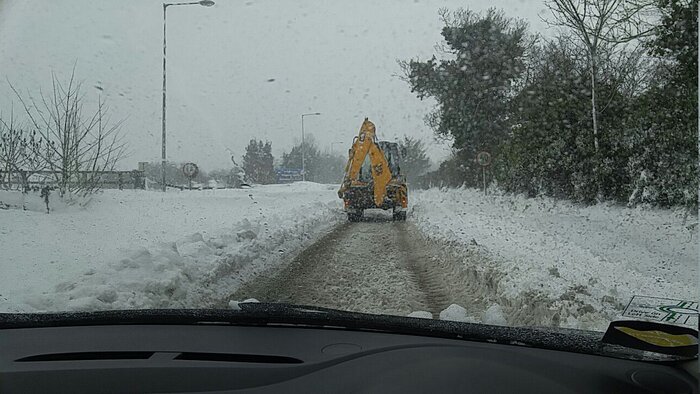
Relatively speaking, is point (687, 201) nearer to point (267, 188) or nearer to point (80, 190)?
point (267, 188)

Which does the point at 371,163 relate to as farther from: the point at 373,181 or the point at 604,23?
the point at 604,23

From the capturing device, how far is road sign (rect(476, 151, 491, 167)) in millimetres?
9203

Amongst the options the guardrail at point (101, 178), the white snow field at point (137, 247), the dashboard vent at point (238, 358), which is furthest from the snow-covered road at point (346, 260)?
the dashboard vent at point (238, 358)

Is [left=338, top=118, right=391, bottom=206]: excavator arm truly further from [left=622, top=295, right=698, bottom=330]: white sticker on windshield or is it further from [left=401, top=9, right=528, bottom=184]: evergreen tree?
[left=622, top=295, right=698, bottom=330]: white sticker on windshield

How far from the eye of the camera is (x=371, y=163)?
9711 millimetres

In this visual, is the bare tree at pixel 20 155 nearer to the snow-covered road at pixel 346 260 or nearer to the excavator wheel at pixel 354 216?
the snow-covered road at pixel 346 260

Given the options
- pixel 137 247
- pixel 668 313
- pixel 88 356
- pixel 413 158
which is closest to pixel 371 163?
pixel 413 158

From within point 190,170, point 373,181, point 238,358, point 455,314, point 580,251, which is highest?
point 190,170

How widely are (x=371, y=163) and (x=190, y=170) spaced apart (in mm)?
3731

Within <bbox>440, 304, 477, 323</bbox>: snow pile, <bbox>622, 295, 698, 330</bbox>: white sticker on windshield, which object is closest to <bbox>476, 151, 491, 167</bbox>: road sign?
<bbox>440, 304, 477, 323</bbox>: snow pile

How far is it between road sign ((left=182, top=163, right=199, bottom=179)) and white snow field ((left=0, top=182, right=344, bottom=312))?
837 mm

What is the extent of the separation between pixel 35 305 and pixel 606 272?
17.3ft

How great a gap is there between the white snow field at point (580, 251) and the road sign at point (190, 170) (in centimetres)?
348

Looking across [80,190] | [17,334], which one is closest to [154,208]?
[80,190]
